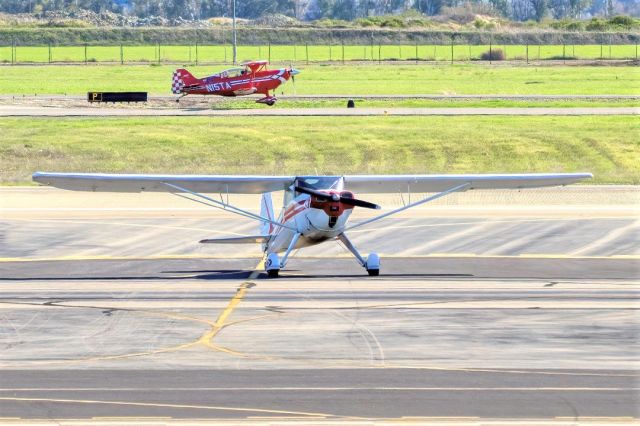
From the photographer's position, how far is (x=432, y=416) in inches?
618

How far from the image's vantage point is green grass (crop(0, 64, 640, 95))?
84750 mm

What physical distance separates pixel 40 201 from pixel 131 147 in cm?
1239

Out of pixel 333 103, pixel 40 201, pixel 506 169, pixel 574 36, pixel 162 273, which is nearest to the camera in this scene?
pixel 162 273

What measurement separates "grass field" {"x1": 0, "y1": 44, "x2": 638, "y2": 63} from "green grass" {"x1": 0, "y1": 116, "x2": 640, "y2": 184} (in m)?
60.8

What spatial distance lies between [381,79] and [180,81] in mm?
24362

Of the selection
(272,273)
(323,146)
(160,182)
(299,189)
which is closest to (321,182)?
(299,189)

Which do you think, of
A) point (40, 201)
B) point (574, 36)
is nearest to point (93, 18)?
point (574, 36)

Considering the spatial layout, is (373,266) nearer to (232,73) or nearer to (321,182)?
(321,182)

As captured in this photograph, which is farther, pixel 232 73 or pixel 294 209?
pixel 232 73

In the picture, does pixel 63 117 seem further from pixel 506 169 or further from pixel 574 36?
pixel 574 36

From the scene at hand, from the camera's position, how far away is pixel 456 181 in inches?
1206

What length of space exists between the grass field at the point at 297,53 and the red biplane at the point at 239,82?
4328cm

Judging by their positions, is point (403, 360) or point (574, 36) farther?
point (574, 36)

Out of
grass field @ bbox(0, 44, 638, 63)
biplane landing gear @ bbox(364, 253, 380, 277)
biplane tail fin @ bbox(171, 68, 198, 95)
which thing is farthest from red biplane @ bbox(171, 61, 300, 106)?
biplane landing gear @ bbox(364, 253, 380, 277)
